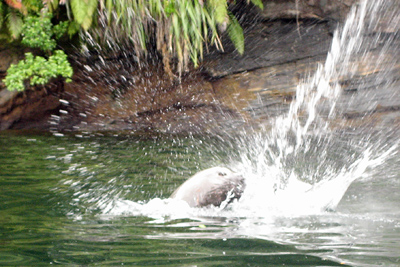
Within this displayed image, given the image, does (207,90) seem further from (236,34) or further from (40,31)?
(40,31)

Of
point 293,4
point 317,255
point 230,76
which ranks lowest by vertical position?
point 317,255

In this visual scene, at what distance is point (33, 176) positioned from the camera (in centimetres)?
538

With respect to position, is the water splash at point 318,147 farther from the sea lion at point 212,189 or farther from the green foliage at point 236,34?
the green foliage at point 236,34

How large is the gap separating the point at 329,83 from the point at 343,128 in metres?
1.16

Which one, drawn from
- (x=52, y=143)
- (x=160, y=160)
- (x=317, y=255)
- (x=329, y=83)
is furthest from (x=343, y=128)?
(x=317, y=255)

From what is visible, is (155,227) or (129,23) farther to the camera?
(129,23)

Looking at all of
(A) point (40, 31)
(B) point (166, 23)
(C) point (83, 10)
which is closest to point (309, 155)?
(B) point (166, 23)

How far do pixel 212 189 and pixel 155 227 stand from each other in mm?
843

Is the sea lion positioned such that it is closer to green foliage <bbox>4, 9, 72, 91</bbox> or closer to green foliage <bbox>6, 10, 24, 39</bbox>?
green foliage <bbox>4, 9, 72, 91</bbox>

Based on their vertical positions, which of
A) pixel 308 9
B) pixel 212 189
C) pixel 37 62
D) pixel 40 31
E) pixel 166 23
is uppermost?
pixel 308 9

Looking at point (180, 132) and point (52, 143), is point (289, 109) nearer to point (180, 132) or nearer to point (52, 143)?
point (180, 132)

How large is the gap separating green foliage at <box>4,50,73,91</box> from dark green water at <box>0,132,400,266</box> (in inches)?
134

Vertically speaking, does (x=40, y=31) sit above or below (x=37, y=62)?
above

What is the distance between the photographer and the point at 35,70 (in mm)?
9375
